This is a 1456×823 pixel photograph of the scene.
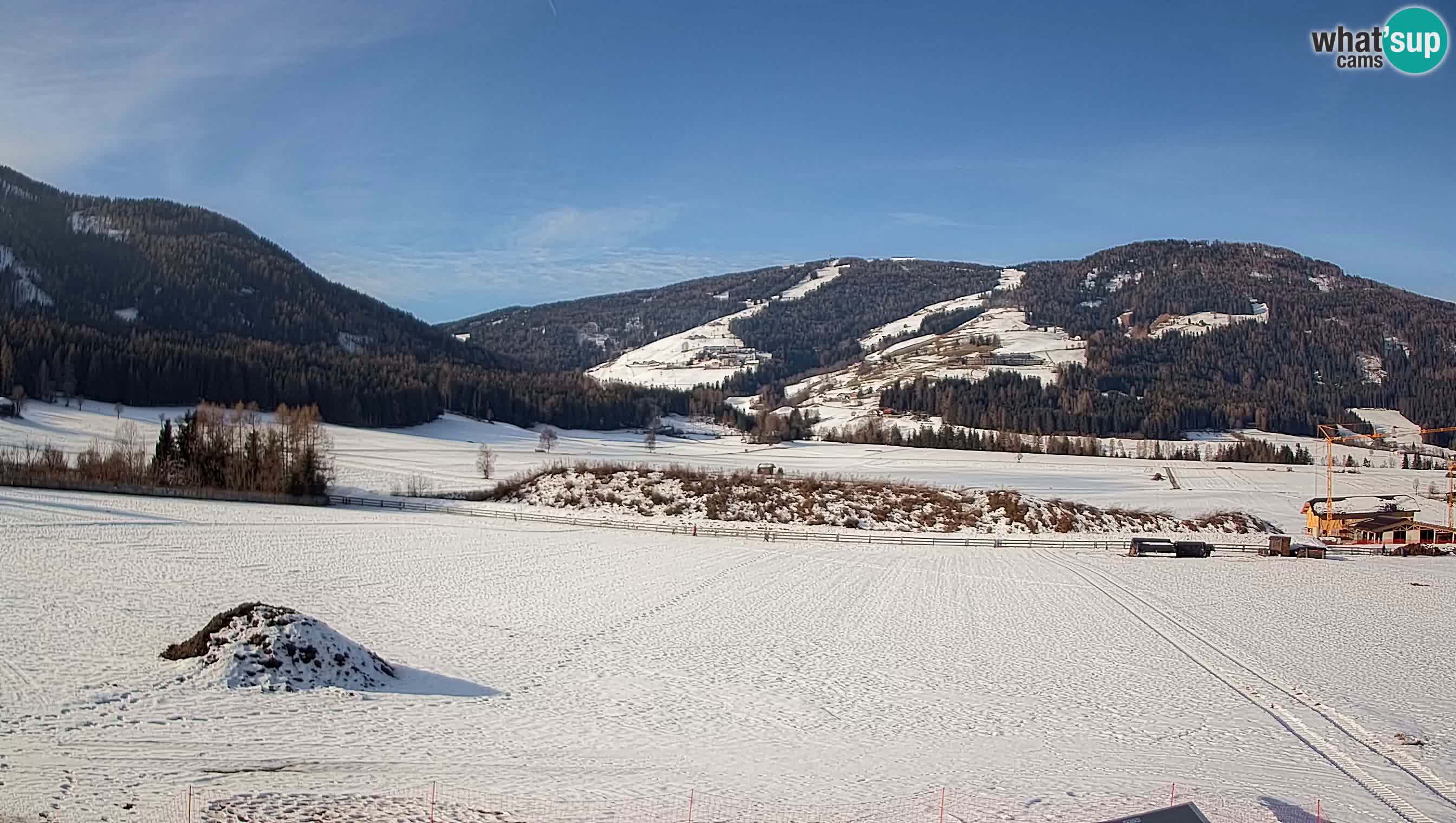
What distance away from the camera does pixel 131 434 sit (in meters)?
75.1

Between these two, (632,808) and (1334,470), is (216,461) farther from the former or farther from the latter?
(1334,470)

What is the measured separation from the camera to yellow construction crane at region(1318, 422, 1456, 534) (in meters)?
64.6

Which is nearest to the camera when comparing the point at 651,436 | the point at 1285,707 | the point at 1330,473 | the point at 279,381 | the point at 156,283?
the point at 1285,707

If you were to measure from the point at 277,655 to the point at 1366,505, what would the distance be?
84635mm

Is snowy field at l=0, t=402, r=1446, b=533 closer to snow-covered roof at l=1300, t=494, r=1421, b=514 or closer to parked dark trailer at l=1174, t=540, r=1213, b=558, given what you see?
snow-covered roof at l=1300, t=494, r=1421, b=514

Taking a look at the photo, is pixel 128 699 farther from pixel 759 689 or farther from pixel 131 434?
pixel 131 434

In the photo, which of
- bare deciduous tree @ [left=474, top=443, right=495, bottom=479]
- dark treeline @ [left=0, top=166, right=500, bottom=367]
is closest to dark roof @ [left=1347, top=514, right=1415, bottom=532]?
bare deciduous tree @ [left=474, top=443, right=495, bottom=479]

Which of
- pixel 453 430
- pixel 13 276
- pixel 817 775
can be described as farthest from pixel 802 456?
pixel 13 276

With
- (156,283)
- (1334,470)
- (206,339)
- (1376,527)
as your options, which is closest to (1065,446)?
(1334,470)

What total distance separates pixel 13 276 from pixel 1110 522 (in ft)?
596

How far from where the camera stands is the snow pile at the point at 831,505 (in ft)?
181

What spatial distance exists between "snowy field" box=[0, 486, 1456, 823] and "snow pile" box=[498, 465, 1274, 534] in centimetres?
1645

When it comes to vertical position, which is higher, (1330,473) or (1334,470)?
(1334,470)

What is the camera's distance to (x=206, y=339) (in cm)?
14488
